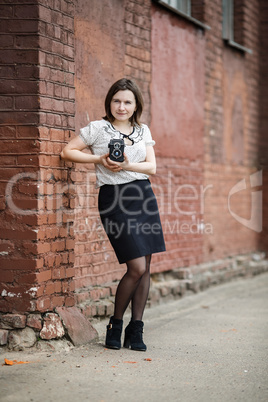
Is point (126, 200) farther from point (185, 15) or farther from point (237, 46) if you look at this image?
point (237, 46)

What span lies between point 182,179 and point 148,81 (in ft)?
4.25

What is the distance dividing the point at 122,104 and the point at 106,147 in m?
0.31

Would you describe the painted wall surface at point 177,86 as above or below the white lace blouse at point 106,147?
above

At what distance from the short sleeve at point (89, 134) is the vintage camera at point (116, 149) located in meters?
0.27

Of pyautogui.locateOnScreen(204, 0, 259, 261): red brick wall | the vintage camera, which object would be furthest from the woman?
pyautogui.locateOnScreen(204, 0, 259, 261): red brick wall

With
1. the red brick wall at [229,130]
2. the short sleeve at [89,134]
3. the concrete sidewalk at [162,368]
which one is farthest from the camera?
the red brick wall at [229,130]

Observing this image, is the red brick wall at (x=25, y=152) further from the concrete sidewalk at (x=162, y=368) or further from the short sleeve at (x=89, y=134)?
the concrete sidewalk at (x=162, y=368)

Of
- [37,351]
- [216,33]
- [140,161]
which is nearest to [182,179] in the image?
[216,33]

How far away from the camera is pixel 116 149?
13.0 feet

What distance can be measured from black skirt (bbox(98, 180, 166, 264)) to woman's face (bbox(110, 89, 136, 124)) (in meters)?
0.46

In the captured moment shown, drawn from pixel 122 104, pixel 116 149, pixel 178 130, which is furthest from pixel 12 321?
pixel 178 130

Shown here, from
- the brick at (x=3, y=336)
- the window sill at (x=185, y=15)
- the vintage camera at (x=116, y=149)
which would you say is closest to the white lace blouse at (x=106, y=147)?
the vintage camera at (x=116, y=149)

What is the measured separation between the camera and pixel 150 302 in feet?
20.1

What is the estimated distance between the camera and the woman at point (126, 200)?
13.7 feet
